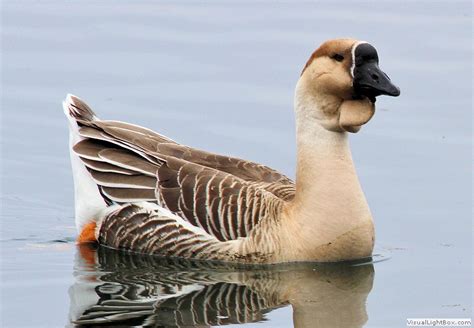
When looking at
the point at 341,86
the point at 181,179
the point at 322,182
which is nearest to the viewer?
the point at 341,86

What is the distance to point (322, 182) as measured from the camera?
12.8 meters

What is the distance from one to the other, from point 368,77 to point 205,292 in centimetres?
260

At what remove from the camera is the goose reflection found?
37.8 feet

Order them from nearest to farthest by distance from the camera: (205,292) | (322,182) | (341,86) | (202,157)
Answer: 1. (205,292)
2. (341,86)
3. (322,182)
4. (202,157)

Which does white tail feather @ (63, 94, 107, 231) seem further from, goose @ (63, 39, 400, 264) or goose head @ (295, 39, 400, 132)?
goose head @ (295, 39, 400, 132)

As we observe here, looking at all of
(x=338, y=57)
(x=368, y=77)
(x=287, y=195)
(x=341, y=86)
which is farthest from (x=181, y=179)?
(x=368, y=77)

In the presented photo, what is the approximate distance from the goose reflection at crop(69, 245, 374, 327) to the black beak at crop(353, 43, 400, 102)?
1.75m

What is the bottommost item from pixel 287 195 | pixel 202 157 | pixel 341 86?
pixel 287 195

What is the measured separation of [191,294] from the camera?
12133 millimetres

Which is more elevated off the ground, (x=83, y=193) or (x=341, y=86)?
(x=341, y=86)

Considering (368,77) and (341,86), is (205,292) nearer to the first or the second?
(341,86)

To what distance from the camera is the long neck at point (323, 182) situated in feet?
41.7

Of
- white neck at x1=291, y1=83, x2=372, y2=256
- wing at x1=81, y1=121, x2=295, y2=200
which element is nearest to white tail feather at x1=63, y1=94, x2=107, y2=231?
wing at x1=81, y1=121, x2=295, y2=200

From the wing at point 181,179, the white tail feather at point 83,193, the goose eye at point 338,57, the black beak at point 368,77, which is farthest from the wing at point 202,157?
the goose eye at point 338,57
